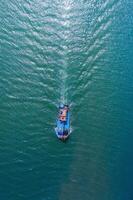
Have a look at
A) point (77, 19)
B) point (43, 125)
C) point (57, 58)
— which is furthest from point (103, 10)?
point (43, 125)

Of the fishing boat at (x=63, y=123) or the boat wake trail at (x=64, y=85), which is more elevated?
the boat wake trail at (x=64, y=85)

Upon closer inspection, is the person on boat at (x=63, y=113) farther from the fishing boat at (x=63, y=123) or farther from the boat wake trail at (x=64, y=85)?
the boat wake trail at (x=64, y=85)

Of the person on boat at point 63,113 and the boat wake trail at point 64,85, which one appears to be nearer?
the person on boat at point 63,113

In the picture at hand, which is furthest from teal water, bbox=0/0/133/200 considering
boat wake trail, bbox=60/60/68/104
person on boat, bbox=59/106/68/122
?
A: person on boat, bbox=59/106/68/122

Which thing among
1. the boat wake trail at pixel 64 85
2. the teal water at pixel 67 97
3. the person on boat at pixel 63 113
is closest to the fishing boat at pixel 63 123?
the person on boat at pixel 63 113

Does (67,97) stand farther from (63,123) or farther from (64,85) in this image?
(63,123)

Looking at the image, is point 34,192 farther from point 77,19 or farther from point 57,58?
point 77,19

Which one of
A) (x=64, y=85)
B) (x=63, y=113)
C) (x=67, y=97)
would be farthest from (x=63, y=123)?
(x=64, y=85)

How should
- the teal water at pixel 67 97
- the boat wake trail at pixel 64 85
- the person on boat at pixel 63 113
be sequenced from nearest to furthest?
the teal water at pixel 67 97
the person on boat at pixel 63 113
the boat wake trail at pixel 64 85
